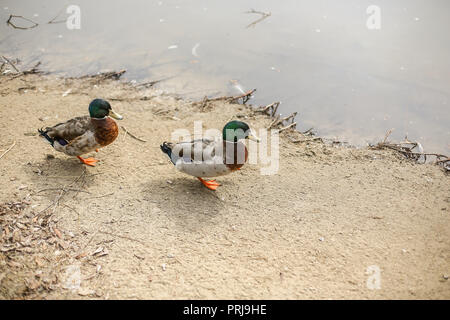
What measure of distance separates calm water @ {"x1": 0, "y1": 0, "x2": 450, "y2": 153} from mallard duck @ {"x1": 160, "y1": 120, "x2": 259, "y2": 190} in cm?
221

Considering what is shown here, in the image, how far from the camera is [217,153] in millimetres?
3291

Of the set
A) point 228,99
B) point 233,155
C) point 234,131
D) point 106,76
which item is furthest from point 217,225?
point 106,76

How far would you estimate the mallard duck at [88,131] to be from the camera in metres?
3.55

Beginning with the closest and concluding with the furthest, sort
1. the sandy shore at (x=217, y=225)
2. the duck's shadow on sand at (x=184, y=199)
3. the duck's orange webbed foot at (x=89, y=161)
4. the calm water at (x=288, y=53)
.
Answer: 1. the sandy shore at (x=217, y=225)
2. the duck's shadow on sand at (x=184, y=199)
3. the duck's orange webbed foot at (x=89, y=161)
4. the calm water at (x=288, y=53)

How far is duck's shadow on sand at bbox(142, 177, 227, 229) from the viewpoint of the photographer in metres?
3.23

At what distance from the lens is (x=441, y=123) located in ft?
17.7

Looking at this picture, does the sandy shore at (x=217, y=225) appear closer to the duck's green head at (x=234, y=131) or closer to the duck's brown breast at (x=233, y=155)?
the duck's brown breast at (x=233, y=155)

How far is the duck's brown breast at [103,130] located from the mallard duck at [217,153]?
797 millimetres

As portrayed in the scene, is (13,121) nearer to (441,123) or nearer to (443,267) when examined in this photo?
(443,267)

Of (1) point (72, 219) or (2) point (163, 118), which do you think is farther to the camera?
(2) point (163, 118)

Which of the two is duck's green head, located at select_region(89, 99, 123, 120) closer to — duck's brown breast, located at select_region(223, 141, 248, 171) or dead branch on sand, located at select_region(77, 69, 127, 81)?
duck's brown breast, located at select_region(223, 141, 248, 171)

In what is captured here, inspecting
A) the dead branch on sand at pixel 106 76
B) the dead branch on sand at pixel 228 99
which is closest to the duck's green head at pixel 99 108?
the dead branch on sand at pixel 228 99

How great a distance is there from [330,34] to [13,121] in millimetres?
6289
